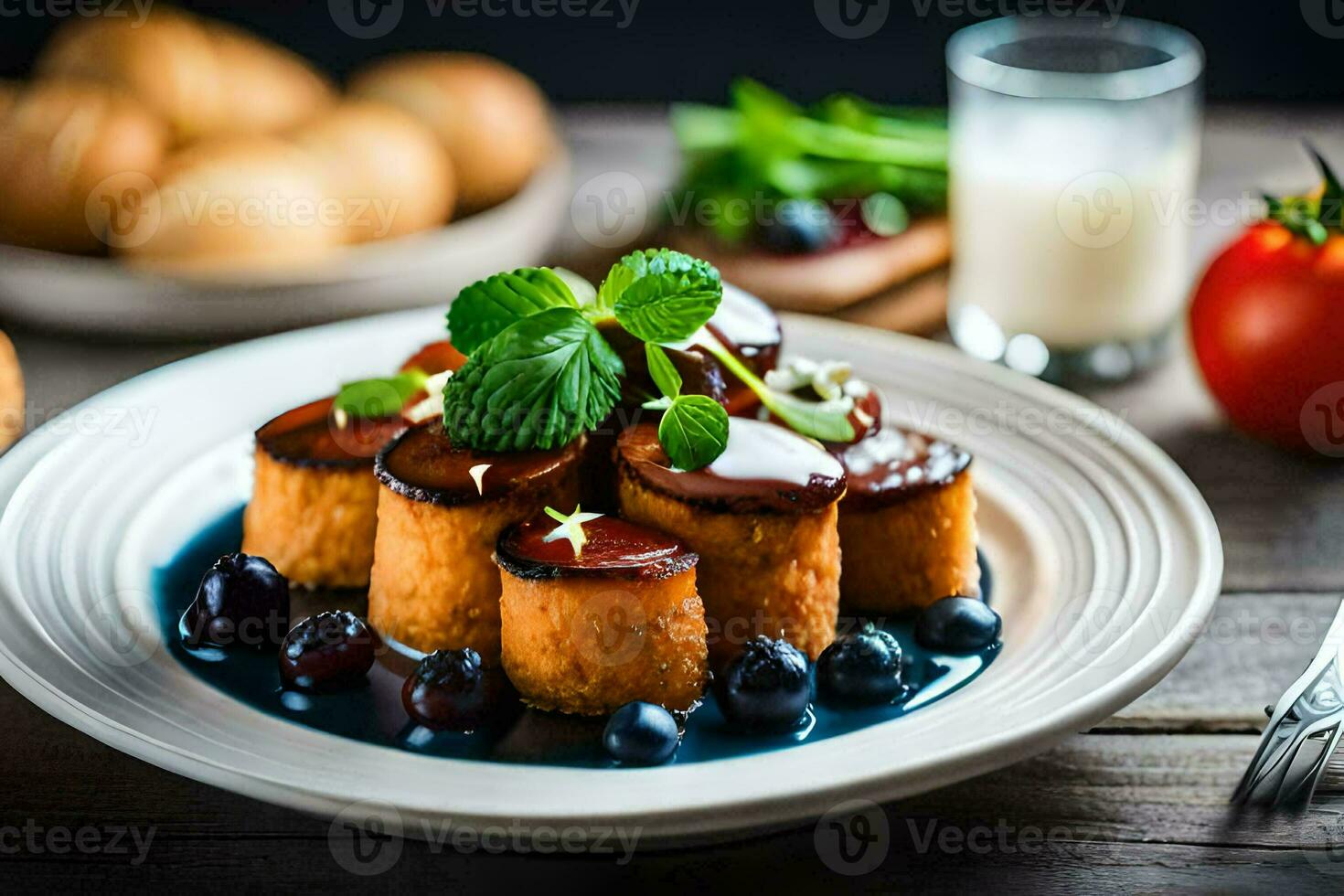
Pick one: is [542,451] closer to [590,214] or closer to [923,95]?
[590,214]

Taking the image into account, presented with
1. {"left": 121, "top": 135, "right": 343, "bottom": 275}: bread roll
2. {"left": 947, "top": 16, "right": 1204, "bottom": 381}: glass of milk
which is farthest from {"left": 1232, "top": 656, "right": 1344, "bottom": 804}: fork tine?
{"left": 121, "top": 135, "right": 343, "bottom": 275}: bread roll

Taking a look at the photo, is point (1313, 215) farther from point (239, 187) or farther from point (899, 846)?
point (239, 187)

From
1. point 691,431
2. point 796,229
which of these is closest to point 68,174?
point 796,229

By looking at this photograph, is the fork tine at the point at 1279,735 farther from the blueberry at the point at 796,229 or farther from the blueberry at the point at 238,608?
the blueberry at the point at 796,229

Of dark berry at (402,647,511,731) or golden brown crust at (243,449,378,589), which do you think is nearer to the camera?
dark berry at (402,647,511,731)

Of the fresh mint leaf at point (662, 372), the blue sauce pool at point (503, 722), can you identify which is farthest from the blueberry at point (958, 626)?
the fresh mint leaf at point (662, 372)

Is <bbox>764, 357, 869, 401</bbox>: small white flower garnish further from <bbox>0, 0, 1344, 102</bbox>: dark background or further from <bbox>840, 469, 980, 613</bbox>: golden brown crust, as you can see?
<bbox>0, 0, 1344, 102</bbox>: dark background
